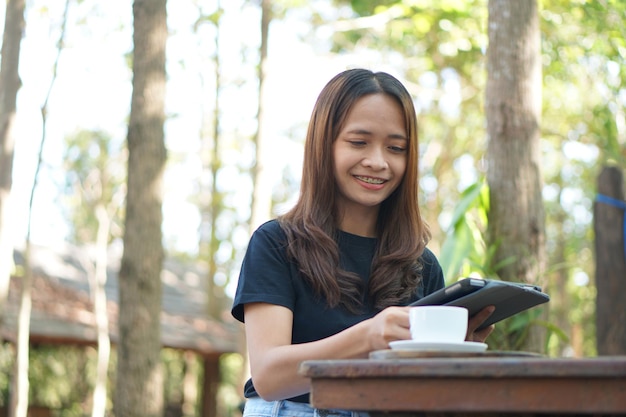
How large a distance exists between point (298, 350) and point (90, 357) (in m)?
17.7

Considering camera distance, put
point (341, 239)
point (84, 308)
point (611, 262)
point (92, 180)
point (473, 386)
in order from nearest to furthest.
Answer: point (473, 386)
point (341, 239)
point (611, 262)
point (84, 308)
point (92, 180)

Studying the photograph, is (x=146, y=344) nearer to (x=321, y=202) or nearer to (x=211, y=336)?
(x=321, y=202)

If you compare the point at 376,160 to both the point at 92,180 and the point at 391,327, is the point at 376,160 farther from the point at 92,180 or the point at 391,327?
the point at 92,180

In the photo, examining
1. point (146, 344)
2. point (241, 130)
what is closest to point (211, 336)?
point (241, 130)

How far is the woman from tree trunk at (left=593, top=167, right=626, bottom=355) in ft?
12.4

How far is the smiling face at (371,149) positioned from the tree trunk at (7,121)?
6.61 metres

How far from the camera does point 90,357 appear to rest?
18688 mm

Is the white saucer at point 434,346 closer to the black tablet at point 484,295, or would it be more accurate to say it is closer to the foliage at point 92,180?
the black tablet at point 484,295

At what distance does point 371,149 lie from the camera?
6.74 feet

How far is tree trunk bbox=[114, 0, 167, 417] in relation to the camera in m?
6.38

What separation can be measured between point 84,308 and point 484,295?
1585 cm

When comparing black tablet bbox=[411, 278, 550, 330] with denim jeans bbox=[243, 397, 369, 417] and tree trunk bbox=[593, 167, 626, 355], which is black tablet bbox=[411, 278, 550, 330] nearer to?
denim jeans bbox=[243, 397, 369, 417]

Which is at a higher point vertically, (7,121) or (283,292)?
(7,121)

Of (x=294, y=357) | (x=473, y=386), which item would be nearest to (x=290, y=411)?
(x=294, y=357)
